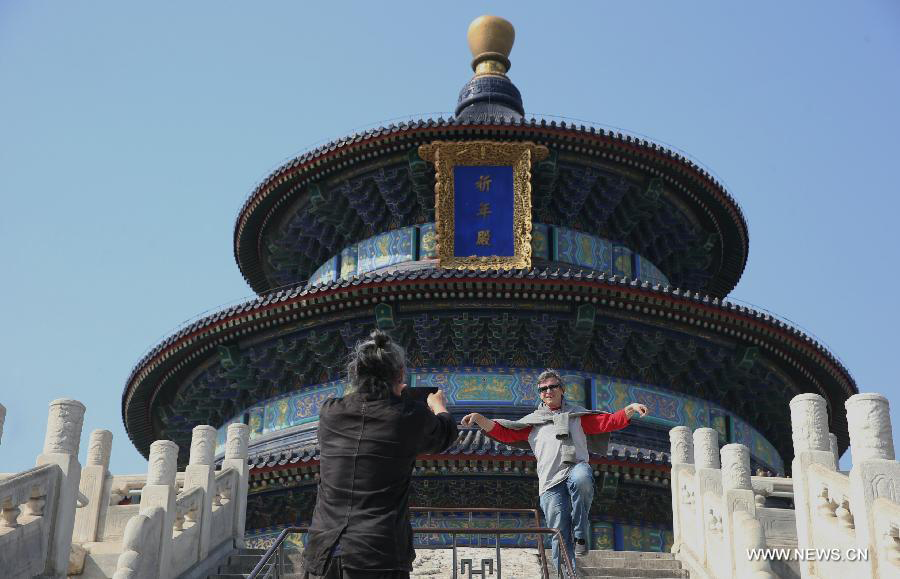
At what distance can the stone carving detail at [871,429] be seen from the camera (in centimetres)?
1090

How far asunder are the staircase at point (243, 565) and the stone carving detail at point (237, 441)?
1496mm

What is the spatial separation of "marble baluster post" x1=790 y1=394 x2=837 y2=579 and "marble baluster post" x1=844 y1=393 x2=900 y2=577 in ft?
3.48

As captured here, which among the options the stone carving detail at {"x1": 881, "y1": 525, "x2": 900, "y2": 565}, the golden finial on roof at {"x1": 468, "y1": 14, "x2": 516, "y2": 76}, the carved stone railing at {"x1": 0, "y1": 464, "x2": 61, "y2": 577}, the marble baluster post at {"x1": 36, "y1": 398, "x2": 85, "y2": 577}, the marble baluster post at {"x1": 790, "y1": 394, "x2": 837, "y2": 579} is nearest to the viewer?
the stone carving detail at {"x1": 881, "y1": 525, "x2": 900, "y2": 565}

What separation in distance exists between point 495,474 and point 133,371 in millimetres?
8457

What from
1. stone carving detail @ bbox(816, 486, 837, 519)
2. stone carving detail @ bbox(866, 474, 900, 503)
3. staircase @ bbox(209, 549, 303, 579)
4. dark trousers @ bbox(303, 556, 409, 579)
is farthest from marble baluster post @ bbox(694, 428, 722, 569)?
dark trousers @ bbox(303, 556, 409, 579)

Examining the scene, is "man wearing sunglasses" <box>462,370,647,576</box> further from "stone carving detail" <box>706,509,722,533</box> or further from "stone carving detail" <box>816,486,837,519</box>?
"stone carving detail" <box>706,509,722,533</box>

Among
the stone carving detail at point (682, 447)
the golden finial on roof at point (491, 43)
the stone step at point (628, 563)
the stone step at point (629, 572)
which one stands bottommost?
the stone step at point (629, 572)

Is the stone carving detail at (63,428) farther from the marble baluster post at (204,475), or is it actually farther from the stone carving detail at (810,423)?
the stone carving detail at (810,423)

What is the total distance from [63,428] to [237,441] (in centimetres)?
395

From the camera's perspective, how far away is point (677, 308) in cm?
2166

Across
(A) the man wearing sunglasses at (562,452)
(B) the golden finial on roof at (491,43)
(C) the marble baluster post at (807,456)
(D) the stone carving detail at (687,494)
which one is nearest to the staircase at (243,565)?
(A) the man wearing sunglasses at (562,452)

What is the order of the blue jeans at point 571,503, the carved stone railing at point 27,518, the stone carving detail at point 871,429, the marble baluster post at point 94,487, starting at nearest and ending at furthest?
the stone carving detail at point 871,429 < the blue jeans at point 571,503 < the carved stone railing at point 27,518 < the marble baluster post at point 94,487

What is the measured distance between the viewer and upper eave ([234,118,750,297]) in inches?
965

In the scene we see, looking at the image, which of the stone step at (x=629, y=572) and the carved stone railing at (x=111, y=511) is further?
the stone step at (x=629, y=572)
